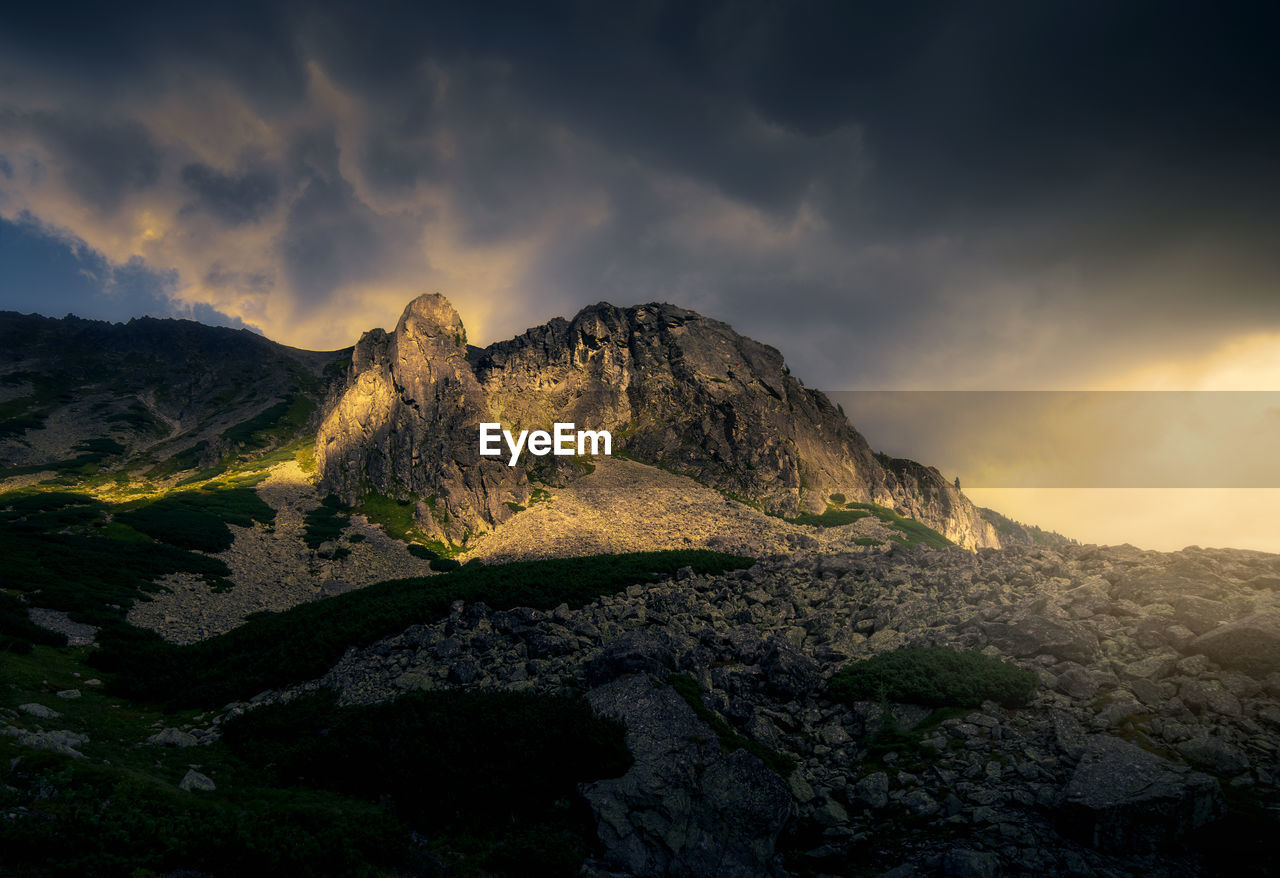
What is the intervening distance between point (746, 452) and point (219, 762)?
124194mm

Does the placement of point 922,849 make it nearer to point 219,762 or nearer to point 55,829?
point 55,829

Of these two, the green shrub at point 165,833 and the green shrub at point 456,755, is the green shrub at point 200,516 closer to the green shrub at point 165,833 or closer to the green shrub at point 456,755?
the green shrub at point 456,755

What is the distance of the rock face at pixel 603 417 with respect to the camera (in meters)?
109

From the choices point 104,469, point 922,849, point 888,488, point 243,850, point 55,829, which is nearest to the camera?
point 55,829

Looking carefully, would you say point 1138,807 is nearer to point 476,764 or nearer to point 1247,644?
point 1247,644

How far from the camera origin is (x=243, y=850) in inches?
430

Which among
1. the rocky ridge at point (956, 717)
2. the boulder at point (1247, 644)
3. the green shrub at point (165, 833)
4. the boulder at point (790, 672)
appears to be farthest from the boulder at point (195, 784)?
the boulder at point (1247, 644)

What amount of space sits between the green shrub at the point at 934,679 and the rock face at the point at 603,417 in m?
86.9

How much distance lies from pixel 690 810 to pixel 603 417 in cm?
12999

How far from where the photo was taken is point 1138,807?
11.8 metres

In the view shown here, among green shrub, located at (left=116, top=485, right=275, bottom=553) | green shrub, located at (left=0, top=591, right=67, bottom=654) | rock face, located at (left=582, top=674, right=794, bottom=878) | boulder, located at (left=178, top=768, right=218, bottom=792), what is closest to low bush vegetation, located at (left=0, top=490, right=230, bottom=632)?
green shrub, located at (left=0, top=591, right=67, bottom=654)

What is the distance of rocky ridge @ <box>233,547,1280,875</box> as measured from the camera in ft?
40.6

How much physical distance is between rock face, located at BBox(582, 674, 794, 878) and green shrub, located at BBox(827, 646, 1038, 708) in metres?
7.38

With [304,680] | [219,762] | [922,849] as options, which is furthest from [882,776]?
[304,680]
